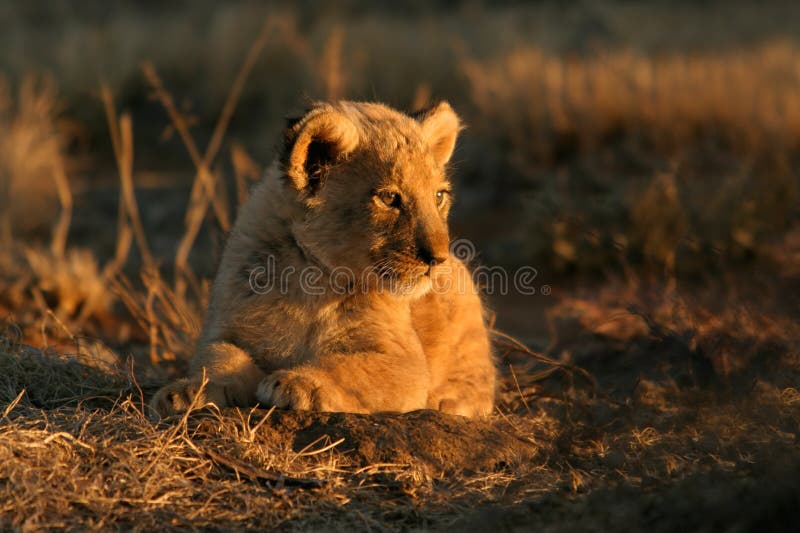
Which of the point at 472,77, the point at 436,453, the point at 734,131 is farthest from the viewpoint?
the point at 472,77

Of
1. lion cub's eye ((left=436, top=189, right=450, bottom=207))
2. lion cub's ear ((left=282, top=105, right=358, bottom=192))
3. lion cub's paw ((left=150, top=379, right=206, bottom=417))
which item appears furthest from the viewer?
lion cub's eye ((left=436, top=189, right=450, bottom=207))

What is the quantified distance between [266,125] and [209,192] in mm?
11547

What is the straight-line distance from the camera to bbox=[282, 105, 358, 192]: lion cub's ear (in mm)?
4902

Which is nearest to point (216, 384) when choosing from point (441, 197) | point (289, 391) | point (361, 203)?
point (289, 391)

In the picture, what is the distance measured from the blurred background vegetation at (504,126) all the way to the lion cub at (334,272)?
269 centimetres

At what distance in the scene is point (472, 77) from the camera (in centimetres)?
1759

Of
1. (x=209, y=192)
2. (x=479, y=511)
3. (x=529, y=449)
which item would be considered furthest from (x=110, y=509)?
(x=209, y=192)

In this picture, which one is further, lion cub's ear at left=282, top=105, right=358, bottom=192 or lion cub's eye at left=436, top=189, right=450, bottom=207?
lion cub's eye at left=436, top=189, right=450, bottom=207

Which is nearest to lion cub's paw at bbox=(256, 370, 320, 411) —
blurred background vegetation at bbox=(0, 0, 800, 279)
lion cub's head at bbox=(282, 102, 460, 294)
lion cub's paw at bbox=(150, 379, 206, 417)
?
lion cub's paw at bbox=(150, 379, 206, 417)

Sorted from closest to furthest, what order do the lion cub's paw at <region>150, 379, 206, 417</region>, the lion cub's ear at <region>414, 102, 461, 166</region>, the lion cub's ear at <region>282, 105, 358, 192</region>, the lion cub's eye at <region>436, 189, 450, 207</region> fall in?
the lion cub's paw at <region>150, 379, 206, 417</region> < the lion cub's ear at <region>282, 105, 358, 192</region> < the lion cub's eye at <region>436, 189, 450, 207</region> < the lion cub's ear at <region>414, 102, 461, 166</region>

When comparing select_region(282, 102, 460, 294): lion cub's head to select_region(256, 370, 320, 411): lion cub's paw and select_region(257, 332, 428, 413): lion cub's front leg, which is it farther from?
select_region(256, 370, 320, 411): lion cub's paw

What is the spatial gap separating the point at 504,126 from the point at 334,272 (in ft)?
38.7

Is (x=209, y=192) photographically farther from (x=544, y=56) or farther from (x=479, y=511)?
(x=544, y=56)

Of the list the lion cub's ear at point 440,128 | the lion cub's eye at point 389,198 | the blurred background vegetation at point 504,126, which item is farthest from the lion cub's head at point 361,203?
the blurred background vegetation at point 504,126
